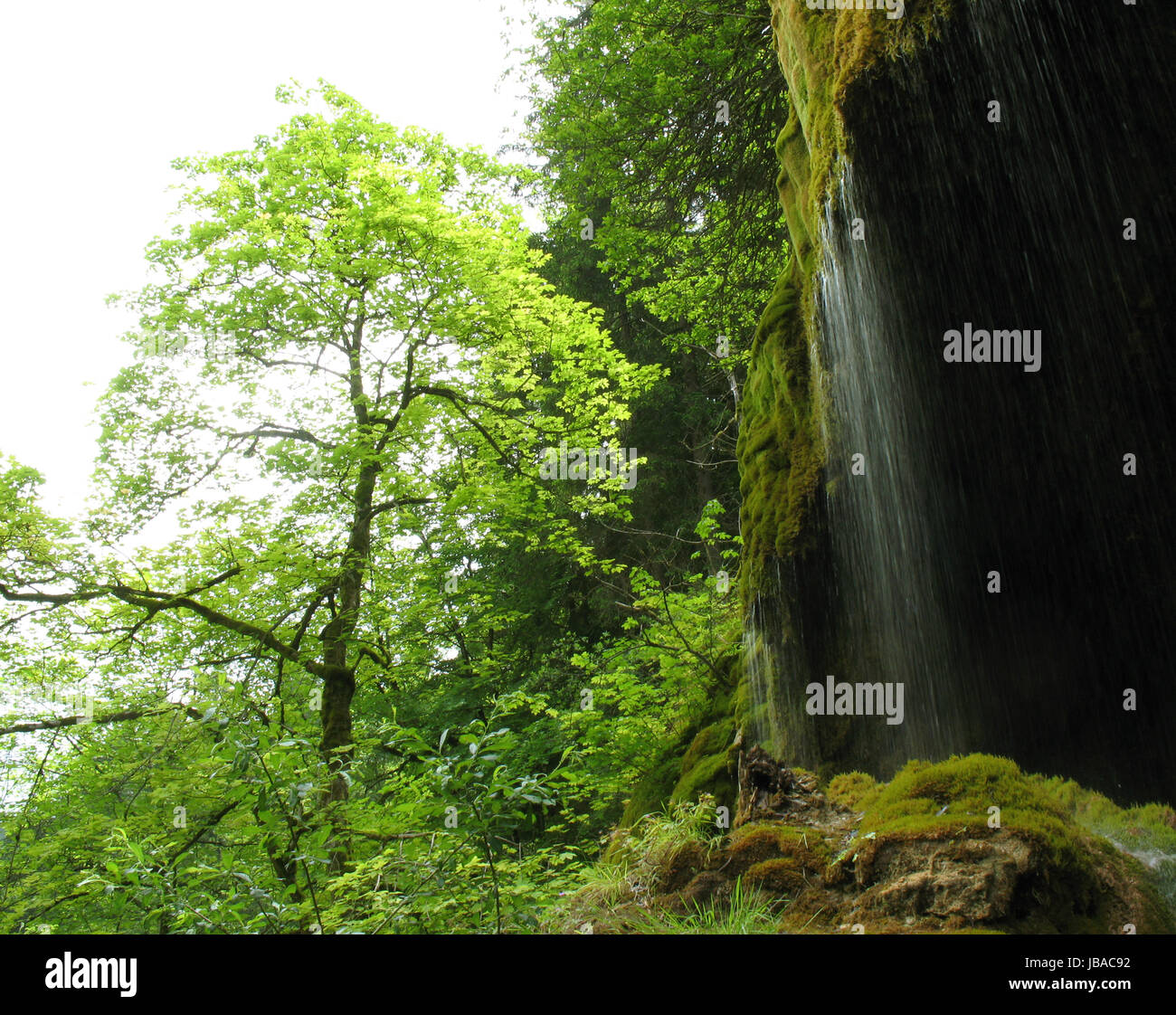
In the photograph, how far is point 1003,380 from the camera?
4.60 m

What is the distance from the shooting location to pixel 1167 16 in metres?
3.91

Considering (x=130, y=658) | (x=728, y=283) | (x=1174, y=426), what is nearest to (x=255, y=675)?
(x=130, y=658)

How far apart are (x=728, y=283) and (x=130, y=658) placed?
1015 cm

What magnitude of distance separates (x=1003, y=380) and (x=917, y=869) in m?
3.06

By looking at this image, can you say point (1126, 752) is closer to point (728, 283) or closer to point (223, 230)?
point (728, 283)

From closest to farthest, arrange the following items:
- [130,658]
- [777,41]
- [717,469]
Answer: [777,41]
[130,658]
[717,469]

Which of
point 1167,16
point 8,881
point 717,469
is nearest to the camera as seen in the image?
point 1167,16
